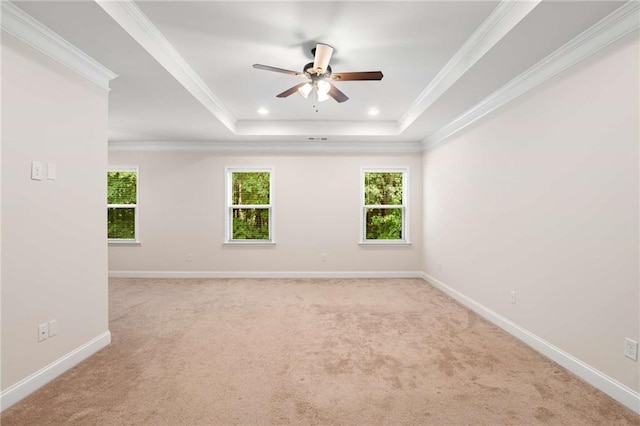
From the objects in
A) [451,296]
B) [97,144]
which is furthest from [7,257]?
[451,296]

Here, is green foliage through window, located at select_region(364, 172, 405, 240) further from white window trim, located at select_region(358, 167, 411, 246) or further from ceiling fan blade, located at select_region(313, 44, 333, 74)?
ceiling fan blade, located at select_region(313, 44, 333, 74)

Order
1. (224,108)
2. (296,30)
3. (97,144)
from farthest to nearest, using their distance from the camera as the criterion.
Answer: (224,108), (97,144), (296,30)

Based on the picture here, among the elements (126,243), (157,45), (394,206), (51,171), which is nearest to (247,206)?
(126,243)

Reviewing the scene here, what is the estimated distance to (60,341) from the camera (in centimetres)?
223

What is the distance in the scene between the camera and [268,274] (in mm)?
5465

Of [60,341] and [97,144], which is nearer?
[60,341]

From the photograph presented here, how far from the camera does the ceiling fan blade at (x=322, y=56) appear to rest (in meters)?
2.29

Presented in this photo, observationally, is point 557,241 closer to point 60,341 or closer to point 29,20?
point 60,341

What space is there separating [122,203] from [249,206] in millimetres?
Result: 2282

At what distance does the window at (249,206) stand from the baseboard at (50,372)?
9.86 feet

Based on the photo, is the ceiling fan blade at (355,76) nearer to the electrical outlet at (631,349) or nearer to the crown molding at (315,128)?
the crown molding at (315,128)

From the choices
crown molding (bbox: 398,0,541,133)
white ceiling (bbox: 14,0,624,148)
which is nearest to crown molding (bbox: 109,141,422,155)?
white ceiling (bbox: 14,0,624,148)

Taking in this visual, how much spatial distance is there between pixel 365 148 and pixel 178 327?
13.1 feet

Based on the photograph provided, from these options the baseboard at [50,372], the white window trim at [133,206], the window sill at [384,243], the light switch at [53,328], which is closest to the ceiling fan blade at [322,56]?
the light switch at [53,328]
